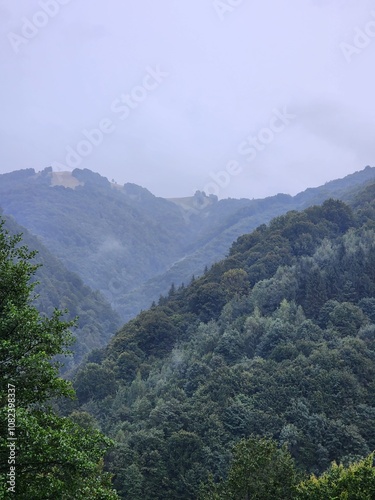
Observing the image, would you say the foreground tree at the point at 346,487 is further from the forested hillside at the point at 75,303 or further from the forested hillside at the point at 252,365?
the forested hillside at the point at 75,303

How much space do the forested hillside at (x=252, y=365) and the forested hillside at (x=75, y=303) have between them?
174 ft

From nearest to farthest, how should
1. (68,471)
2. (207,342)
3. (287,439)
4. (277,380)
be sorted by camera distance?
(68,471)
(287,439)
(277,380)
(207,342)

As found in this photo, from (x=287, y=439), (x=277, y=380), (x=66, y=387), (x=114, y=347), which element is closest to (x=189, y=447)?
(x=287, y=439)

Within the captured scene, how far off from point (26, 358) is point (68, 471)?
2.99 metres

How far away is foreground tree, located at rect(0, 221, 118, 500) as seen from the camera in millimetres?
11586

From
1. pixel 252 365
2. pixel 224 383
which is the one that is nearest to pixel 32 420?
→ pixel 224 383

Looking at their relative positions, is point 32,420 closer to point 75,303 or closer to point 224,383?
point 224,383

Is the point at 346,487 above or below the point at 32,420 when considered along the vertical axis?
below

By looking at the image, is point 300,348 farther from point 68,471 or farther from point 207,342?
point 68,471

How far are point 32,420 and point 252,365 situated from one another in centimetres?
3750

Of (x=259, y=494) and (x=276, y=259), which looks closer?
(x=259, y=494)

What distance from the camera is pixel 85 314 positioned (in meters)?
140

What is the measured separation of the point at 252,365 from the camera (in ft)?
155

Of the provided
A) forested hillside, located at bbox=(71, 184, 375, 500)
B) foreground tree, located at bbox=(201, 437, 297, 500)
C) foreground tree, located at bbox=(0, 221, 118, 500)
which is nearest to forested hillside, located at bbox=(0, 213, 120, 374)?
forested hillside, located at bbox=(71, 184, 375, 500)
